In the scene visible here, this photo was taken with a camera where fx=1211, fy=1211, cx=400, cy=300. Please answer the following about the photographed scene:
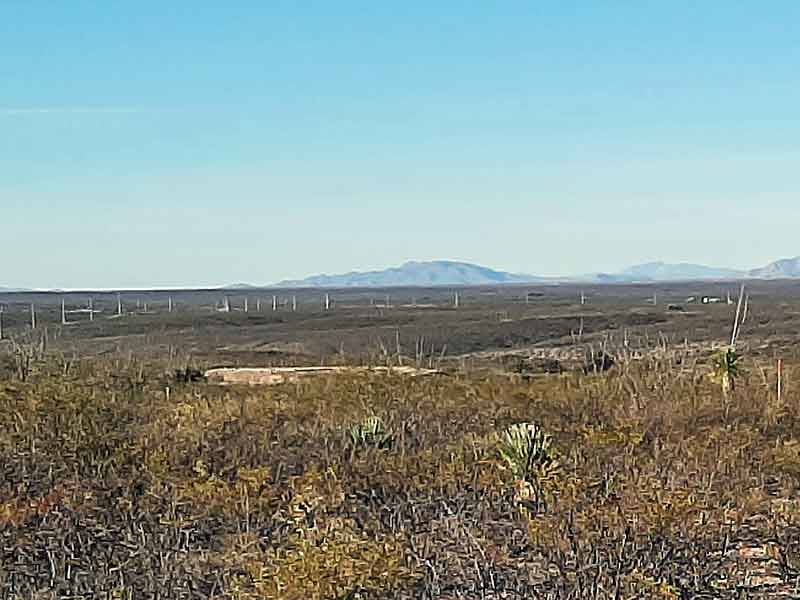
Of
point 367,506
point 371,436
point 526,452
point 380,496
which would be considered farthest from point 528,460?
point 371,436

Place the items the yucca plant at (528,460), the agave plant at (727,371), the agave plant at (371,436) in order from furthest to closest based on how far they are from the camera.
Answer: the agave plant at (727,371) < the agave plant at (371,436) < the yucca plant at (528,460)

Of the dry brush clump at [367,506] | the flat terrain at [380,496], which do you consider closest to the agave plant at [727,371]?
the flat terrain at [380,496]

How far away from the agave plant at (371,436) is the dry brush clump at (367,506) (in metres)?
0.02

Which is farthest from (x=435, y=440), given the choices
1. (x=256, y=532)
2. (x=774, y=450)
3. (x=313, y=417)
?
(x=256, y=532)

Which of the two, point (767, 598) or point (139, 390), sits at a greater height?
point (139, 390)

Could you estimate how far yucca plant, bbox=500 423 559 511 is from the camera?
909 cm

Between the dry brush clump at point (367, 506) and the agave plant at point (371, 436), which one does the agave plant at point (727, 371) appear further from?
the agave plant at point (371, 436)

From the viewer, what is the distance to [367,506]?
9328 millimetres

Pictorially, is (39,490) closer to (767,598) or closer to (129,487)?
(129,487)

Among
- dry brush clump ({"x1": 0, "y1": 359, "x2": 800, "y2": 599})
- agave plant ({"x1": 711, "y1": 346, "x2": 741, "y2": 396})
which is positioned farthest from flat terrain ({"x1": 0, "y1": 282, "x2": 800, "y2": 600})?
agave plant ({"x1": 711, "y1": 346, "x2": 741, "y2": 396})

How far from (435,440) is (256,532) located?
4.18 meters

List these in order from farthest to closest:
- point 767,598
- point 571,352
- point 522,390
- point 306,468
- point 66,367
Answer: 1. point 571,352
2. point 522,390
3. point 66,367
4. point 306,468
5. point 767,598

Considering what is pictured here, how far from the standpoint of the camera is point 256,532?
8664 mm

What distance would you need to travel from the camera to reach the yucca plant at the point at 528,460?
9086 mm
